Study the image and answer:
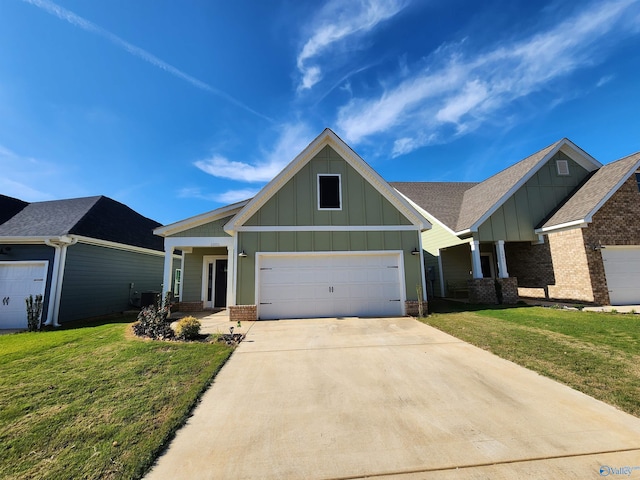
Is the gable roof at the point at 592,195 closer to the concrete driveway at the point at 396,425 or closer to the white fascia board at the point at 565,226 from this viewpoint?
the white fascia board at the point at 565,226

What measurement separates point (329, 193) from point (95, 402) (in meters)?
8.60

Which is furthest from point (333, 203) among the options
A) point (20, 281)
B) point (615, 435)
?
point (20, 281)

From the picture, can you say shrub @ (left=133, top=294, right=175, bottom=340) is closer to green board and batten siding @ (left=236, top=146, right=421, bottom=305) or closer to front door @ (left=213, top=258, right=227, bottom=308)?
green board and batten siding @ (left=236, top=146, right=421, bottom=305)

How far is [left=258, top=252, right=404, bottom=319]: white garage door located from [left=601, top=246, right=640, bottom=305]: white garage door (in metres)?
8.80

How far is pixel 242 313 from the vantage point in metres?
9.47

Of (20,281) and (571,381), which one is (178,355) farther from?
(20,281)

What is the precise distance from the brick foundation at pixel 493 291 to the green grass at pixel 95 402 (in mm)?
11324

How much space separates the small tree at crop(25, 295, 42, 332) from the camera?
908 cm

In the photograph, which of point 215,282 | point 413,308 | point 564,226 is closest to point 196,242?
point 215,282

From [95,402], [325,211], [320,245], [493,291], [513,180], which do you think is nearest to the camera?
[95,402]

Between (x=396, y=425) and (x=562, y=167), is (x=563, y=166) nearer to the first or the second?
(x=562, y=167)

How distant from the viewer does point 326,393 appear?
157 inches

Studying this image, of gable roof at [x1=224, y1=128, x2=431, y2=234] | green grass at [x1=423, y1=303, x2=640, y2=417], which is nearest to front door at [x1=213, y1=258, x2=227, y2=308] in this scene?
gable roof at [x1=224, y1=128, x2=431, y2=234]

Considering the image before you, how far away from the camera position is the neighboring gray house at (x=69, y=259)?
9953 millimetres
